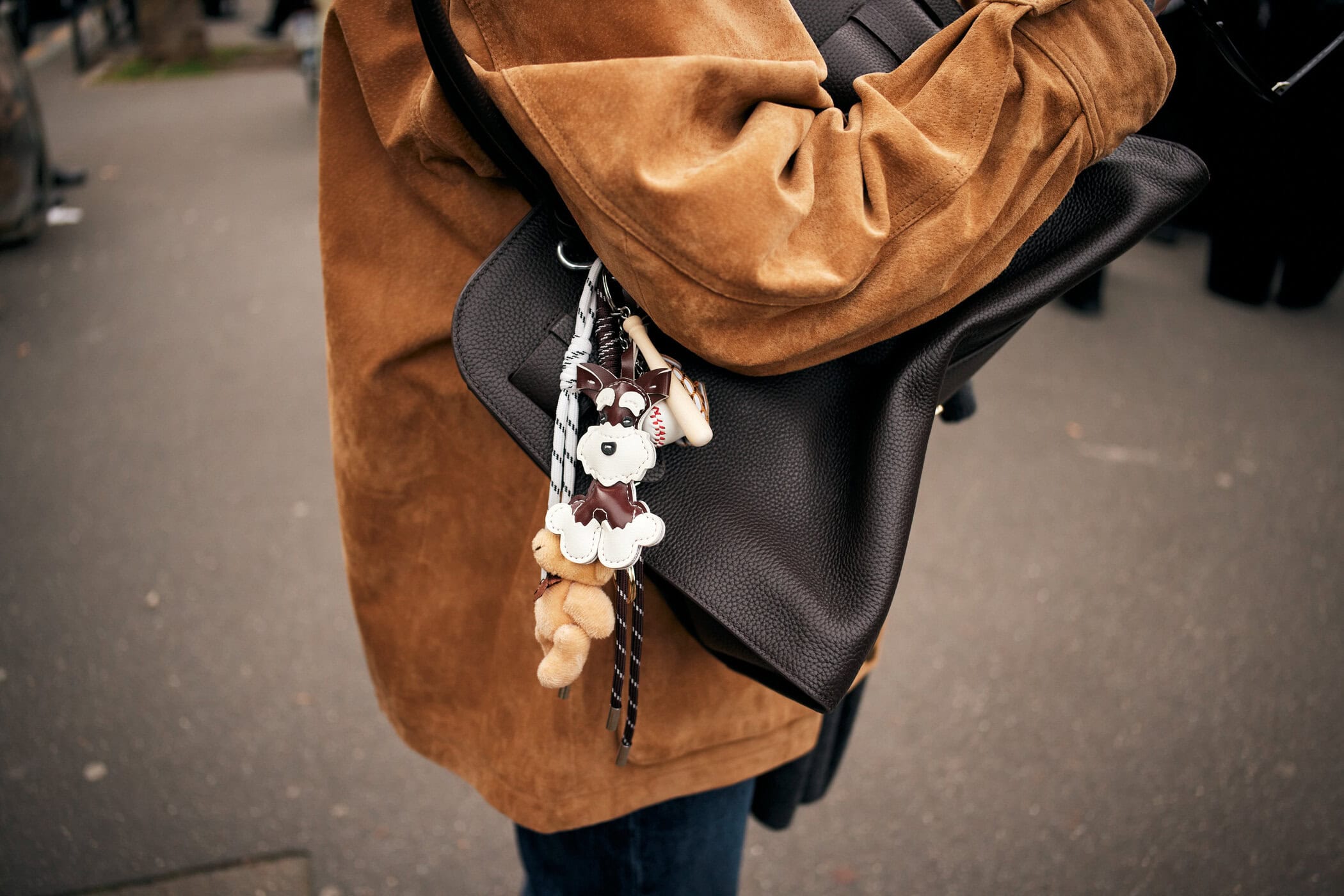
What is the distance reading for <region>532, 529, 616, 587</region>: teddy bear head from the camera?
0.70 m

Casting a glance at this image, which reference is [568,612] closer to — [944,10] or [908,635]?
[944,10]

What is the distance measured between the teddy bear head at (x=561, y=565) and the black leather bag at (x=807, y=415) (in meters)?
0.05

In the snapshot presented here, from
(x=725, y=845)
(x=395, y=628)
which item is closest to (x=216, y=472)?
(x=395, y=628)

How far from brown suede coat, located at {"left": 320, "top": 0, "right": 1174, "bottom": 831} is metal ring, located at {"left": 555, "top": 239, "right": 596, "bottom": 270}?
0.21 ft

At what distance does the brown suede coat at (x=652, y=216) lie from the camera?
625mm

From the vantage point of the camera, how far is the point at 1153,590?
99.9 inches

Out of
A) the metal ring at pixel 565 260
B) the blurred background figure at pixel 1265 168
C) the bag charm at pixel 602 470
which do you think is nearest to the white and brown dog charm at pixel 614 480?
the bag charm at pixel 602 470

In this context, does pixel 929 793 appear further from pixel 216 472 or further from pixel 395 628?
pixel 216 472

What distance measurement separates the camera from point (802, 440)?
77 centimetres

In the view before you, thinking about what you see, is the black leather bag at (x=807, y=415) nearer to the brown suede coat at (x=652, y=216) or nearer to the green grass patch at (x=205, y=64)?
the brown suede coat at (x=652, y=216)

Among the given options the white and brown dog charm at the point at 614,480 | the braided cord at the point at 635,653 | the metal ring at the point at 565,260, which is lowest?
the braided cord at the point at 635,653

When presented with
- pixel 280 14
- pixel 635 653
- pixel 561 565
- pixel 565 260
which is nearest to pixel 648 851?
pixel 635 653

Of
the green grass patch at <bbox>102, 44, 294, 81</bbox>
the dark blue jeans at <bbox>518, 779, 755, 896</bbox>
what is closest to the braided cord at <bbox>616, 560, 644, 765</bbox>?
the dark blue jeans at <bbox>518, 779, 755, 896</bbox>

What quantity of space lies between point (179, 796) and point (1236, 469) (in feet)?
10.6
